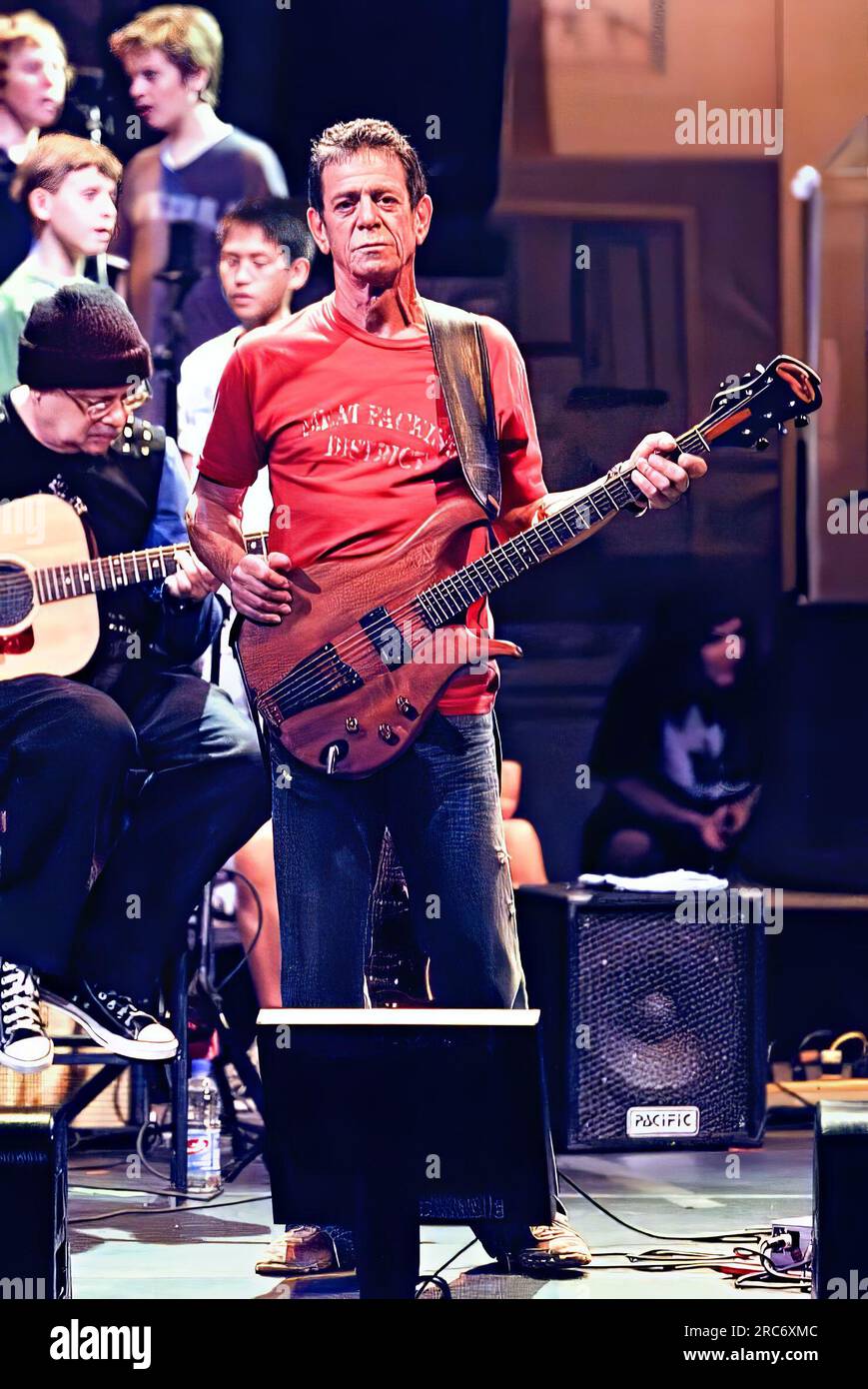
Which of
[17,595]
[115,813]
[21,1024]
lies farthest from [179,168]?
[21,1024]

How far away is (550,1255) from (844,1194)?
887 mm

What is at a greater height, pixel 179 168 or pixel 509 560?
pixel 179 168

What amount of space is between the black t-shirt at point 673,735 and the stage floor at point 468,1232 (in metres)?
0.99

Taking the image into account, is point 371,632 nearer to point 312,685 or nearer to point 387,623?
point 387,623

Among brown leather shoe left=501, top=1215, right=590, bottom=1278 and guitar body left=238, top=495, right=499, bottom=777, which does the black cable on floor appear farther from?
guitar body left=238, top=495, right=499, bottom=777

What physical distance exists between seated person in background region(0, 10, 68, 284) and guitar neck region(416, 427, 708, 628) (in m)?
1.56

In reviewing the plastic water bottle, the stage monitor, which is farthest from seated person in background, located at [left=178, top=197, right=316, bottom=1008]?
the stage monitor

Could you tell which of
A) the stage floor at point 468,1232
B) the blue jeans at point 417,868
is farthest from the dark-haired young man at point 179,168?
the stage floor at point 468,1232

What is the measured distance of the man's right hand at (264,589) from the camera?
4020 mm

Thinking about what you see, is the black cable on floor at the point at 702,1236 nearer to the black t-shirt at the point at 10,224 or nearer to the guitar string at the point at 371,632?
the guitar string at the point at 371,632

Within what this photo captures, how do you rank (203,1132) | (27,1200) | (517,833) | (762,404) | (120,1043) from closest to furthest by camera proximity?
(27,1200)
(762,404)
(120,1043)
(203,1132)
(517,833)

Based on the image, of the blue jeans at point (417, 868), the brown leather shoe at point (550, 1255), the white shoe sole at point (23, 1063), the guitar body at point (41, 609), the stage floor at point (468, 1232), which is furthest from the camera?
the guitar body at point (41, 609)

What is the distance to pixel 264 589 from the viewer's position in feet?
13.2

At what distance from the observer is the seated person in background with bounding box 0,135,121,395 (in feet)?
14.9
